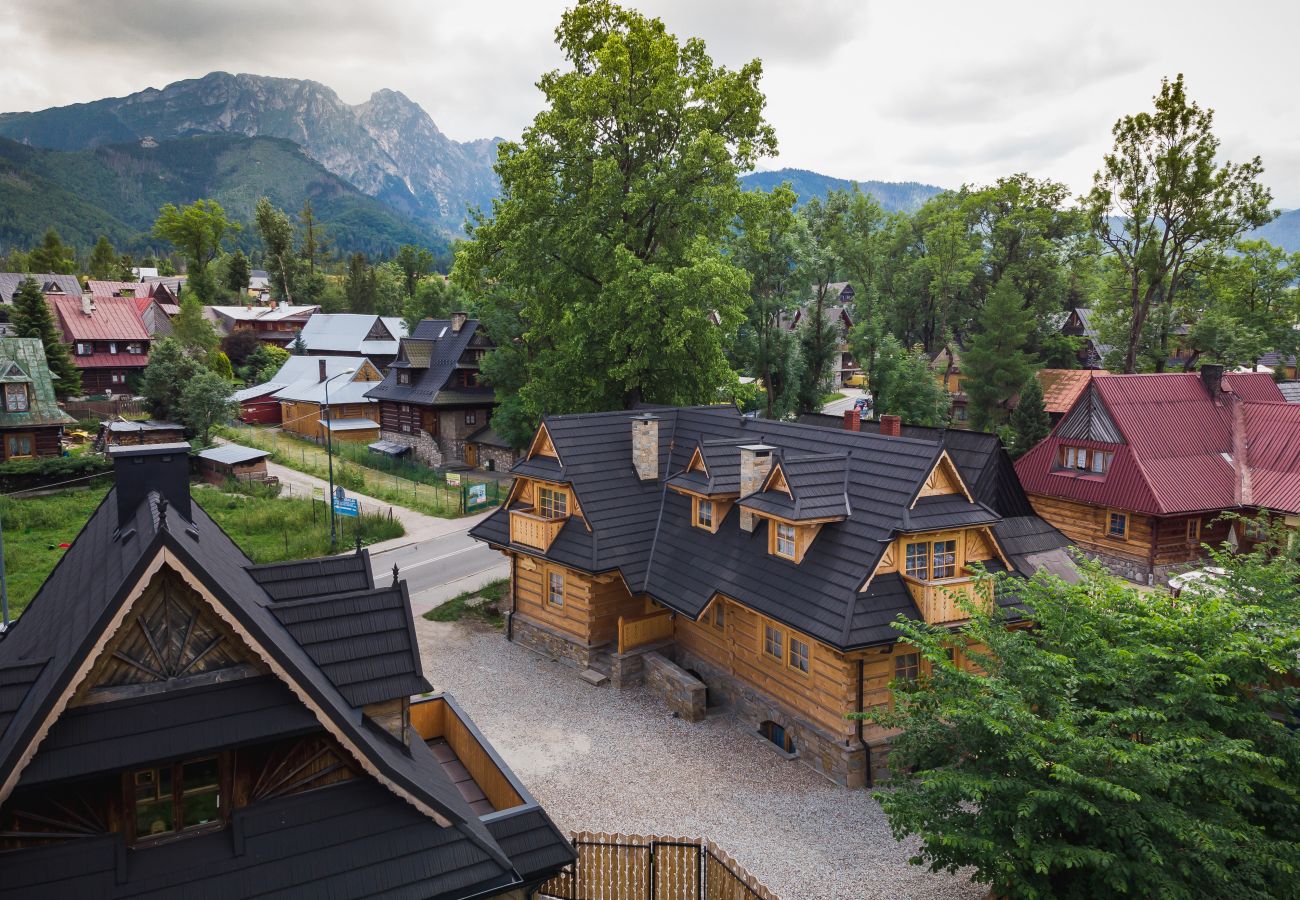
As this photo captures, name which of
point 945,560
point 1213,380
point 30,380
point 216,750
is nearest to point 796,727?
point 945,560

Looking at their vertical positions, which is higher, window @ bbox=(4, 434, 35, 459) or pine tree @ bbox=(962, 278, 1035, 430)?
pine tree @ bbox=(962, 278, 1035, 430)

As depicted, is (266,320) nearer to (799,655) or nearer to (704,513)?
(704,513)

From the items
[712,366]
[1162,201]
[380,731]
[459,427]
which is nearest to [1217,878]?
[380,731]

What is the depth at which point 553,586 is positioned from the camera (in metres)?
20.7

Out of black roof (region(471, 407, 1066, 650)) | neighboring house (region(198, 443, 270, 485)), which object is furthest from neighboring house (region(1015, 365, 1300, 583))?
neighboring house (region(198, 443, 270, 485))

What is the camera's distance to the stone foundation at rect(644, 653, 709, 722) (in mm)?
16984

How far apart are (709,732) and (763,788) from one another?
233 cm

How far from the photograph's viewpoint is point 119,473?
998cm

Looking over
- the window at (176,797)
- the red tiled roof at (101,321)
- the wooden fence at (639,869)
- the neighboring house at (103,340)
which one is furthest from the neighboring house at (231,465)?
the window at (176,797)

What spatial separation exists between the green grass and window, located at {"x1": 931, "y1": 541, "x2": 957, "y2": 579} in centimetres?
1305

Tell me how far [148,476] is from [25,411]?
123 ft

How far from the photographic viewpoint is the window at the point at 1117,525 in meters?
26.9

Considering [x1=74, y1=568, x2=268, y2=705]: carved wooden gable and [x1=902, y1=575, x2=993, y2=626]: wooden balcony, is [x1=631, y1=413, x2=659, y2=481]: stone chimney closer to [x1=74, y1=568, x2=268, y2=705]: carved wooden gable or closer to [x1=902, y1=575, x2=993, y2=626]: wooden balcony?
[x1=902, y1=575, x2=993, y2=626]: wooden balcony

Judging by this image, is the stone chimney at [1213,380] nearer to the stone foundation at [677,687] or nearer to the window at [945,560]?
the window at [945,560]
